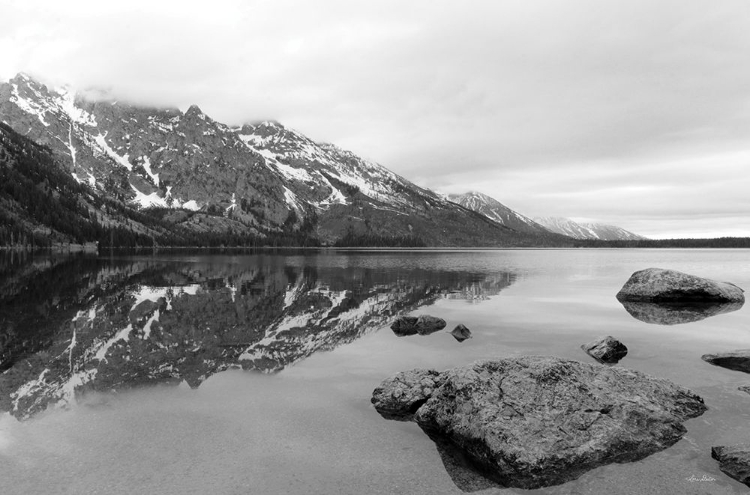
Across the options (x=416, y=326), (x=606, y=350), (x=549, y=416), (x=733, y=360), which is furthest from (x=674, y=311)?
(x=549, y=416)

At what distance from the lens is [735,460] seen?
10914 mm

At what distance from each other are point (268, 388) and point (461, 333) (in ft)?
42.0

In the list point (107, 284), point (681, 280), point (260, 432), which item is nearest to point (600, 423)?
point (260, 432)

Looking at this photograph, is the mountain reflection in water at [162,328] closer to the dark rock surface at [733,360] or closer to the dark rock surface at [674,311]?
the dark rock surface at [674,311]

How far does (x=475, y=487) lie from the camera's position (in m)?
10.6

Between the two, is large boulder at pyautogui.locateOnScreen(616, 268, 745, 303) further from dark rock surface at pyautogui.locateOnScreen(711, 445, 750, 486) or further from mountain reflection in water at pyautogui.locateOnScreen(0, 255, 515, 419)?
dark rock surface at pyautogui.locateOnScreen(711, 445, 750, 486)

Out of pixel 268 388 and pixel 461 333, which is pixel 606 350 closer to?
pixel 461 333

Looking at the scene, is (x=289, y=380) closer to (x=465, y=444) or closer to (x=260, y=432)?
(x=260, y=432)

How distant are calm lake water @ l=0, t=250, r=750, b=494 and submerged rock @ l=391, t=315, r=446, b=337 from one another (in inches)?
33.8

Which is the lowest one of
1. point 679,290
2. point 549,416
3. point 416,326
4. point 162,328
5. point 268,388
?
point 162,328

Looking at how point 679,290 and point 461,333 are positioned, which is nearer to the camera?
point 461,333

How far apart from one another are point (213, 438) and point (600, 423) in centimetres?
1071

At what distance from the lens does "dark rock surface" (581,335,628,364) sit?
2128 centimetres

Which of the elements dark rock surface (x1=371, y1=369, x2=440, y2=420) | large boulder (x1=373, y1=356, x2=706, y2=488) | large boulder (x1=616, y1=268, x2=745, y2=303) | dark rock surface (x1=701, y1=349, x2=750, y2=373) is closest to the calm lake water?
large boulder (x1=373, y1=356, x2=706, y2=488)
